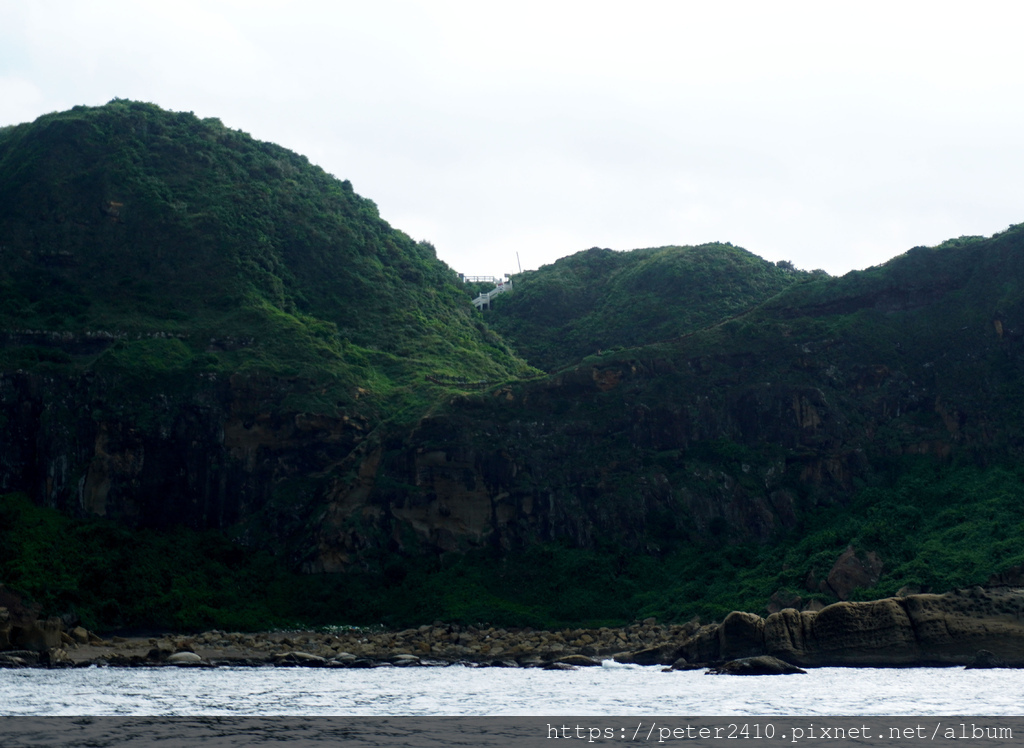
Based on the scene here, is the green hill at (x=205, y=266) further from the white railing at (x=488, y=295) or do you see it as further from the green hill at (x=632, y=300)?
the white railing at (x=488, y=295)

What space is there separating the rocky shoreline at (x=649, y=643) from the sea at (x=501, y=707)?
1.75m

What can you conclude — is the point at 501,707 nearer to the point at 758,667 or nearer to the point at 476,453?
the point at 758,667

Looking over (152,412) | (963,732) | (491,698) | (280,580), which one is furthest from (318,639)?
(963,732)

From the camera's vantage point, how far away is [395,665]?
1865 inches

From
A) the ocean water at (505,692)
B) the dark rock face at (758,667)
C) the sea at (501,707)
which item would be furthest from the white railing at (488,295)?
the sea at (501,707)

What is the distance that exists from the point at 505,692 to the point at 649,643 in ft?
59.7

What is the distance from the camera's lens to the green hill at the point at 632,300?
10169 cm

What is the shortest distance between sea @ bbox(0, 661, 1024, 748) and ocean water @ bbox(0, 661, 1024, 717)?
59 millimetres

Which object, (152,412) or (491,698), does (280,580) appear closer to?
(152,412)

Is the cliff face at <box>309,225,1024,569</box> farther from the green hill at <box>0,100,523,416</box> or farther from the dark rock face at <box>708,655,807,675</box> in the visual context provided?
the dark rock face at <box>708,655,807,675</box>

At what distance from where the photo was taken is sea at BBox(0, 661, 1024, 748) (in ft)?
75.6

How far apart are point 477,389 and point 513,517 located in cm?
1454

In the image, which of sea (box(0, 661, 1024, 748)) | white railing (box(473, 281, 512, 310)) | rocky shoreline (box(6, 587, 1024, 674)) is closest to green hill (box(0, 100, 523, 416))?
white railing (box(473, 281, 512, 310))

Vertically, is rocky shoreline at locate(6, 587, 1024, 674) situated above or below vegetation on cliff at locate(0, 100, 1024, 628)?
below
